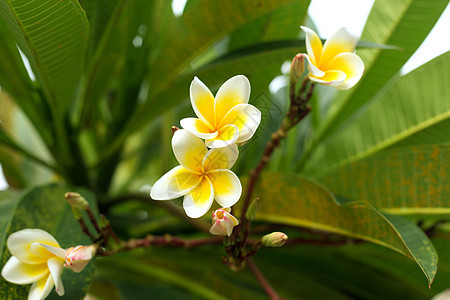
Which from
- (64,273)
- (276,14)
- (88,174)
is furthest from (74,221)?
(276,14)

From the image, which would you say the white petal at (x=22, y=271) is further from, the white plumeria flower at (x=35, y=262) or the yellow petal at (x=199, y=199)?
the yellow petal at (x=199, y=199)

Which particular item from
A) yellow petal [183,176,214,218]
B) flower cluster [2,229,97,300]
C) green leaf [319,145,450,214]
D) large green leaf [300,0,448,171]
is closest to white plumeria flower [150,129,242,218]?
yellow petal [183,176,214,218]

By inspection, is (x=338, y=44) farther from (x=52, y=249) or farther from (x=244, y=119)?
(x=52, y=249)

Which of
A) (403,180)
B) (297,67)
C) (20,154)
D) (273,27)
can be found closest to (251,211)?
(297,67)

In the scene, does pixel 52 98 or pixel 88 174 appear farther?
pixel 88 174

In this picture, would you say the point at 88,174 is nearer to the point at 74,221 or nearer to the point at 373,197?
the point at 74,221

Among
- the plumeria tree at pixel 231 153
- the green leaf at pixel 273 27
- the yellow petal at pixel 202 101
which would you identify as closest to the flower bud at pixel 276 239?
the plumeria tree at pixel 231 153

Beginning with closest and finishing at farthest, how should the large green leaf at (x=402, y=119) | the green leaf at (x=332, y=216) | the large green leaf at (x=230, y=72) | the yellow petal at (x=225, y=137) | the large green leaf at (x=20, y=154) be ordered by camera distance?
the yellow petal at (x=225, y=137)
the green leaf at (x=332, y=216)
the large green leaf at (x=230, y=72)
the large green leaf at (x=402, y=119)
the large green leaf at (x=20, y=154)
